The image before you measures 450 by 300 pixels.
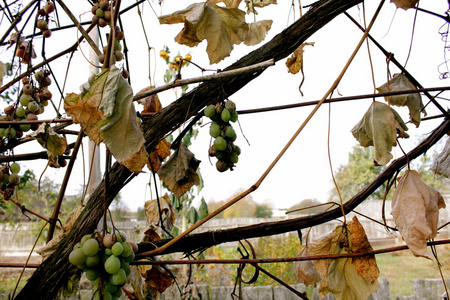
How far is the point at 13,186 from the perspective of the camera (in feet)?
3.59

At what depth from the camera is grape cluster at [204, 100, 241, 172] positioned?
82 centimetres

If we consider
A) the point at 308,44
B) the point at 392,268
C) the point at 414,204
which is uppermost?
the point at 308,44

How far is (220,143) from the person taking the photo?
821 millimetres

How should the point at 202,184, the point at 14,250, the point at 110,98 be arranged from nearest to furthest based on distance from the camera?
the point at 110,98 < the point at 202,184 < the point at 14,250

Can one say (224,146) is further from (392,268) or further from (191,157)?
(392,268)

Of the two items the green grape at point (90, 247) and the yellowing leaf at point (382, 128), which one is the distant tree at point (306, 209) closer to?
the yellowing leaf at point (382, 128)

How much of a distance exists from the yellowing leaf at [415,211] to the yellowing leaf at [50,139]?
87 centimetres

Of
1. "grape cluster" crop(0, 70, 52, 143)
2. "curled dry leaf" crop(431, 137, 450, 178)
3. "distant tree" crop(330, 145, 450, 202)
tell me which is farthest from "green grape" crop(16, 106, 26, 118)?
"distant tree" crop(330, 145, 450, 202)

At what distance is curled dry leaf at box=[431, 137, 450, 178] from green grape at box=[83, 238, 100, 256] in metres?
0.96

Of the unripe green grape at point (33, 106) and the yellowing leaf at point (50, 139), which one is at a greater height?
the unripe green grape at point (33, 106)

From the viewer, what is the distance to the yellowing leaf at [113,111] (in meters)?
0.59

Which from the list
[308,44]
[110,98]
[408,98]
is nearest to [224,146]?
[110,98]

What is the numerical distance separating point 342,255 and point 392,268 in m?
9.07

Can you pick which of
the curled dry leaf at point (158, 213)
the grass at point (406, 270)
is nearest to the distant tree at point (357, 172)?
the grass at point (406, 270)
